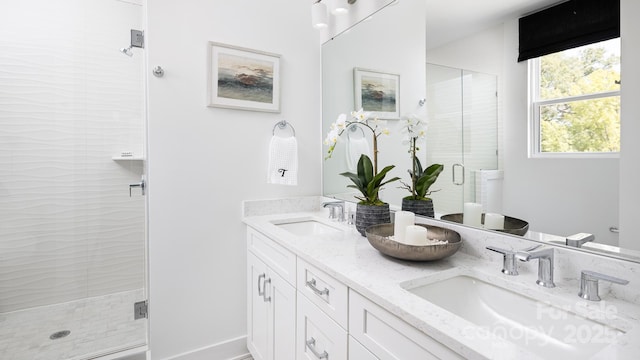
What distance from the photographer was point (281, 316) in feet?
4.73

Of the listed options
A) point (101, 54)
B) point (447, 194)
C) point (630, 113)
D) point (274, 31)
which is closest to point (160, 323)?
point (447, 194)

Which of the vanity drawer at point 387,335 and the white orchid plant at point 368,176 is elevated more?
the white orchid plant at point 368,176

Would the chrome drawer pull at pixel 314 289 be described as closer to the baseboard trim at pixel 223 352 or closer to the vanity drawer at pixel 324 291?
the vanity drawer at pixel 324 291


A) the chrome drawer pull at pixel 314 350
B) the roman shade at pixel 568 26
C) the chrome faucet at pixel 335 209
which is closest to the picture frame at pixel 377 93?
the chrome faucet at pixel 335 209

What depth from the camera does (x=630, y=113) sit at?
2.68 feet

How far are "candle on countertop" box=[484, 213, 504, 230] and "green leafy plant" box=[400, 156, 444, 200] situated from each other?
0.29 m

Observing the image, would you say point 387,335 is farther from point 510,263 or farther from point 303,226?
point 303,226

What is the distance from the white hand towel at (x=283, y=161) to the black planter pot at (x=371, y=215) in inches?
23.8

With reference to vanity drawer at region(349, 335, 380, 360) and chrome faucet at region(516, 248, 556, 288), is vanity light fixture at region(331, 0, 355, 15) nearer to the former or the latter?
chrome faucet at region(516, 248, 556, 288)

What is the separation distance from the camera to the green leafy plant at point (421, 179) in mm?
1413

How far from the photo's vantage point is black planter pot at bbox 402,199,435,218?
145cm

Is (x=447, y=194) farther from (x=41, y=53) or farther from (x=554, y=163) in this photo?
(x=41, y=53)

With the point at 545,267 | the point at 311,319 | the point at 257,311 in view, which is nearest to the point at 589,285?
the point at 545,267

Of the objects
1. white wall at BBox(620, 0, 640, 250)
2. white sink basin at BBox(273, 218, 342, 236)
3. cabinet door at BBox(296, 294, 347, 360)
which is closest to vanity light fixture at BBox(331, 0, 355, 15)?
white sink basin at BBox(273, 218, 342, 236)
